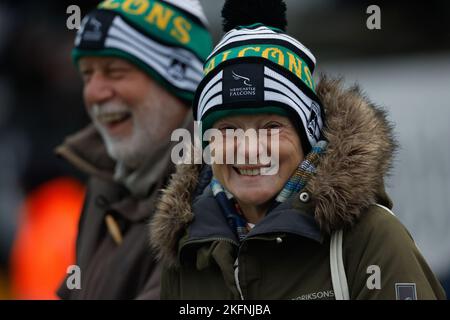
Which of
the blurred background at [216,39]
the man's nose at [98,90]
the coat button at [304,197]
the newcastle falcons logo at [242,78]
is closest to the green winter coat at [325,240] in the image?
the coat button at [304,197]

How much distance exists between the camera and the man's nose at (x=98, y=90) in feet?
14.5

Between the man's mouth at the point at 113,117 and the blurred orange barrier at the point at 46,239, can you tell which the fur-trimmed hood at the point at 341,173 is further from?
the blurred orange barrier at the point at 46,239

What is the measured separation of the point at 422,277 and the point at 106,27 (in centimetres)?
232

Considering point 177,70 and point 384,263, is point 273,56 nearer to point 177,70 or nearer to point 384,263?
point 384,263

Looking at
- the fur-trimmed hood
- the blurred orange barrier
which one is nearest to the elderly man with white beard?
the fur-trimmed hood

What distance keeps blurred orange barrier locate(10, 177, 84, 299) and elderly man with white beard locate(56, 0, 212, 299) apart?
4.97ft

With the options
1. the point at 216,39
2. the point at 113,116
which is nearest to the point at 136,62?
the point at 113,116

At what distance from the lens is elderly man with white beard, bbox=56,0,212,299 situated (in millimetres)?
4328

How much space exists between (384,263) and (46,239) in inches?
160

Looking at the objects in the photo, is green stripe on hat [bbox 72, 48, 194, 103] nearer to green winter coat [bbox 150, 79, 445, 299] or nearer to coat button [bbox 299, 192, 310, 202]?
green winter coat [bbox 150, 79, 445, 299]

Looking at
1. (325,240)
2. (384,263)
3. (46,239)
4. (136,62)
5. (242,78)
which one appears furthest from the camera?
(46,239)

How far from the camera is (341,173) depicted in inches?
115
